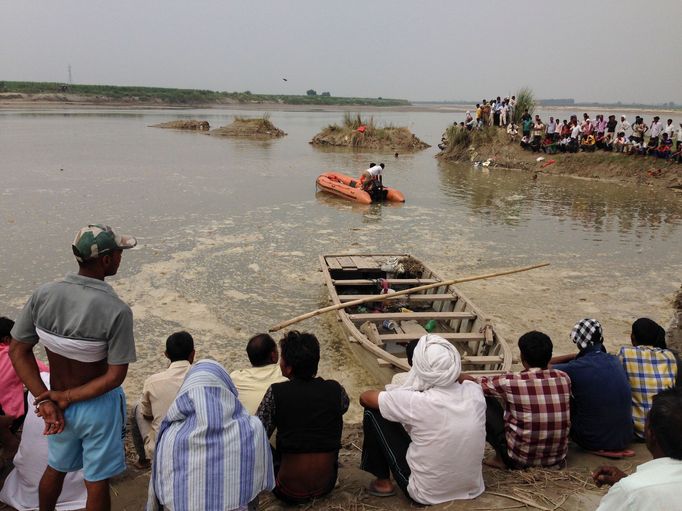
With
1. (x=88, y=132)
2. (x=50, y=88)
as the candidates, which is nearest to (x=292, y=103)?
(x=50, y=88)

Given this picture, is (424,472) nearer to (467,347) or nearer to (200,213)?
(467,347)

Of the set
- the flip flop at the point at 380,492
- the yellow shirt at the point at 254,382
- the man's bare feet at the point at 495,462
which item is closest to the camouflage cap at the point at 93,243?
the yellow shirt at the point at 254,382

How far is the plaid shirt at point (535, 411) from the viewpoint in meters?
3.17

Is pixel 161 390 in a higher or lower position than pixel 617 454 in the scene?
higher

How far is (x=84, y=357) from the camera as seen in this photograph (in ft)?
8.21

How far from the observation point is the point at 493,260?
32.3 feet

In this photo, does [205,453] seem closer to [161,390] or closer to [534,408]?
[161,390]

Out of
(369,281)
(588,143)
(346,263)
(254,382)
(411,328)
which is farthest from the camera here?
(588,143)

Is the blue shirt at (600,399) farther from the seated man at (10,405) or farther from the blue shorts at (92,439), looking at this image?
the seated man at (10,405)

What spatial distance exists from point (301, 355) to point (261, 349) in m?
0.58

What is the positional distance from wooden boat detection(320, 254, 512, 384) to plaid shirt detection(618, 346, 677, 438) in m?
1.22

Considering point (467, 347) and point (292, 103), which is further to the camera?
point (292, 103)

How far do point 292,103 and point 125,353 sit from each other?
114 metres

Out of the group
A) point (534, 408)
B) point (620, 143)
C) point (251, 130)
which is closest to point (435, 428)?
point (534, 408)
